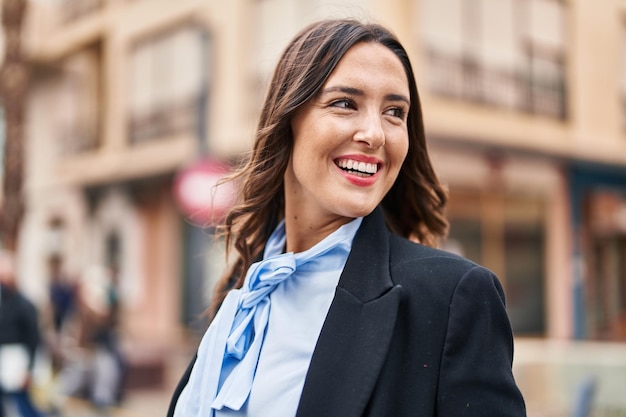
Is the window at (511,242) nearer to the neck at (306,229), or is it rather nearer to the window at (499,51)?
the window at (499,51)

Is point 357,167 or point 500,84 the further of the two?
point 500,84

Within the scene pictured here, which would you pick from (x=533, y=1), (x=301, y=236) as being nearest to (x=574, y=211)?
(x=533, y=1)

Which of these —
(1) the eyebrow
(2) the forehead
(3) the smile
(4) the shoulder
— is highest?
(2) the forehead

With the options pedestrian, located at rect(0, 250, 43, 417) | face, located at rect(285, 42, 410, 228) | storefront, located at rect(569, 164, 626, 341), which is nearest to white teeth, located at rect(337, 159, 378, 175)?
face, located at rect(285, 42, 410, 228)

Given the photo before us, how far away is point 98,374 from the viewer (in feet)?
32.7

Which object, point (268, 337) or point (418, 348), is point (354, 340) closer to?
point (418, 348)

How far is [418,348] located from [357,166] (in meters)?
0.41

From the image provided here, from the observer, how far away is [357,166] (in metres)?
1.60

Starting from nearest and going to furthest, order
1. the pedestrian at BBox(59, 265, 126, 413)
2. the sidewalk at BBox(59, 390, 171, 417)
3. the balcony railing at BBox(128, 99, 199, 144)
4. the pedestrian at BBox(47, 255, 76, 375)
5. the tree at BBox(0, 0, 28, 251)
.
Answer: the sidewalk at BBox(59, 390, 171, 417) < the pedestrian at BBox(59, 265, 126, 413) < the tree at BBox(0, 0, 28, 251) < the pedestrian at BBox(47, 255, 76, 375) < the balcony railing at BBox(128, 99, 199, 144)

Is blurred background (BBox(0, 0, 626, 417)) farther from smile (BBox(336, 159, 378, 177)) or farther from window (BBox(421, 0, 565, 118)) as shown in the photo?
smile (BBox(336, 159, 378, 177))

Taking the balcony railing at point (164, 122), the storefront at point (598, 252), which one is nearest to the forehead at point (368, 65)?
the balcony railing at point (164, 122)

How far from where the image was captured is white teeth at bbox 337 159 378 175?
5.25ft

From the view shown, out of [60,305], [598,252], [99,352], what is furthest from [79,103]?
[598,252]

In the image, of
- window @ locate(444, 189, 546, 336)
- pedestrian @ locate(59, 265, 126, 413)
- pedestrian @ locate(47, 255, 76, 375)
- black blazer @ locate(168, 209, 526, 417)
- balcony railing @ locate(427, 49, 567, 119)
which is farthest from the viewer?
window @ locate(444, 189, 546, 336)
